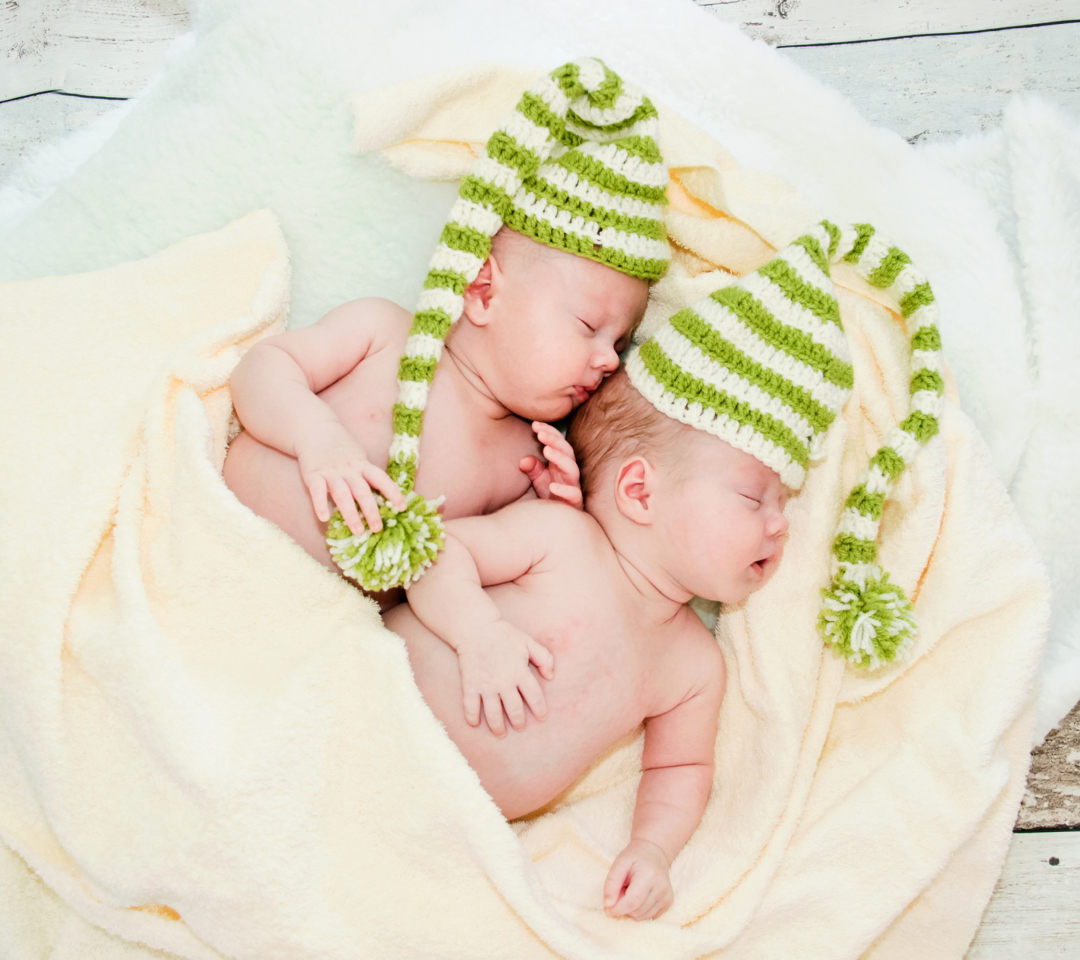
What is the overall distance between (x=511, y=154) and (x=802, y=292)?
50cm

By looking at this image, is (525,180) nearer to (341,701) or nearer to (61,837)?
(341,701)

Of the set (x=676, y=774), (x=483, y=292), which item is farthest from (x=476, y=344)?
(x=676, y=774)

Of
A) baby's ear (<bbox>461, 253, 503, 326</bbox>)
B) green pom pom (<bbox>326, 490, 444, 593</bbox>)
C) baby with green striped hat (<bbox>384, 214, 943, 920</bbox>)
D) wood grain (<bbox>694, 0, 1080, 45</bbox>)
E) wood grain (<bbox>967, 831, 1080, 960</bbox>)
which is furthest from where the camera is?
wood grain (<bbox>694, 0, 1080, 45</bbox>)

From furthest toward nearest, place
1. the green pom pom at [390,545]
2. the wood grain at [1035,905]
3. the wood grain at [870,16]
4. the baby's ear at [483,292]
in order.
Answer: the wood grain at [870,16], the wood grain at [1035,905], the baby's ear at [483,292], the green pom pom at [390,545]

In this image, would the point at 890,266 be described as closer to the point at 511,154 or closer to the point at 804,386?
the point at 804,386

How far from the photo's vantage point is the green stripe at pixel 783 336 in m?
1.39

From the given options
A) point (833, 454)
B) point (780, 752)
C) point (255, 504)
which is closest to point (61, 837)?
point (255, 504)

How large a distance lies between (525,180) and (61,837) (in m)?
1.21

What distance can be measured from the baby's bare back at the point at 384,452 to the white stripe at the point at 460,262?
0.17 m

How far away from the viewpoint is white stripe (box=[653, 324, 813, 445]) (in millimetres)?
1386

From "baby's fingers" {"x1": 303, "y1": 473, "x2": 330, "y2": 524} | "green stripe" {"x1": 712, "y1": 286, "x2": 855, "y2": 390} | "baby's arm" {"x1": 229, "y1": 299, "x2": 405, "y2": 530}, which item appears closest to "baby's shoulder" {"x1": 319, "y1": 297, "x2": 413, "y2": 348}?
"baby's arm" {"x1": 229, "y1": 299, "x2": 405, "y2": 530}

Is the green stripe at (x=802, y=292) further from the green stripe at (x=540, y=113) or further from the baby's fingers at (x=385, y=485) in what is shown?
the baby's fingers at (x=385, y=485)

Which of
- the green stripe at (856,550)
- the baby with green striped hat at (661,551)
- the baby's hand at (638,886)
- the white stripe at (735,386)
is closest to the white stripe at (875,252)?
the baby with green striped hat at (661,551)

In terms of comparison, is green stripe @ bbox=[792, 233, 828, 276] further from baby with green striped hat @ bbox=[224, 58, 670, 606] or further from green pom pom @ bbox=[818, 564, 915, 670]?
green pom pom @ bbox=[818, 564, 915, 670]
